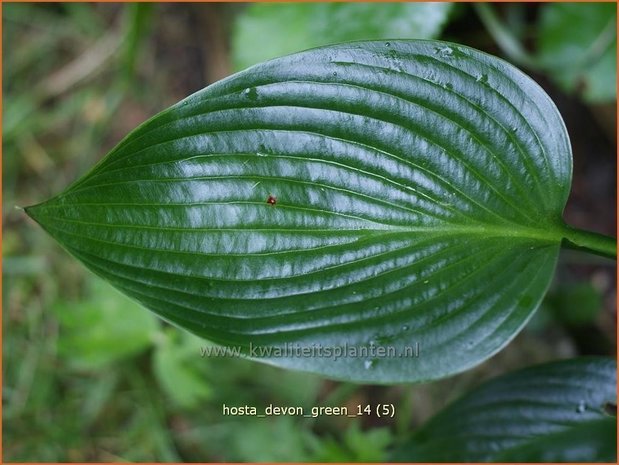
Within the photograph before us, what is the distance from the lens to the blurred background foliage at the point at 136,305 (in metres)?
1.03

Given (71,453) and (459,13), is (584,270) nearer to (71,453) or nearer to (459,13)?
(459,13)

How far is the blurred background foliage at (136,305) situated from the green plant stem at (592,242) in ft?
1.50

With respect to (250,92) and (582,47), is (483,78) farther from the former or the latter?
(582,47)

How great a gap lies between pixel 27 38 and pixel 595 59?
115 cm

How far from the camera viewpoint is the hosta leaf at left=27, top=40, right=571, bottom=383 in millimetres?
568

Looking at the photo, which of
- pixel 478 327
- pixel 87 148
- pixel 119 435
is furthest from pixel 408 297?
pixel 87 148

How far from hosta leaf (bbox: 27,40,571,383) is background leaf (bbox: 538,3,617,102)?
1.68 ft

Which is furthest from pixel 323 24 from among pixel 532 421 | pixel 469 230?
pixel 532 421

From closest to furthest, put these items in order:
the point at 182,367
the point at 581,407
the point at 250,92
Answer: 1. the point at 250,92
2. the point at 581,407
3. the point at 182,367

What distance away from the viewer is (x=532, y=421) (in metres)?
0.73

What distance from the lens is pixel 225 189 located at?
586 mm

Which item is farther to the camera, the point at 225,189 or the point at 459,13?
the point at 459,13

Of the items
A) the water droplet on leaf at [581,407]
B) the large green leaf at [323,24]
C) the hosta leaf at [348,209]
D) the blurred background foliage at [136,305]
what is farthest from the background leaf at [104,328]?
the water droplet on leaf at [581,407]

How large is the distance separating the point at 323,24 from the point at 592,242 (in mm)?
579
